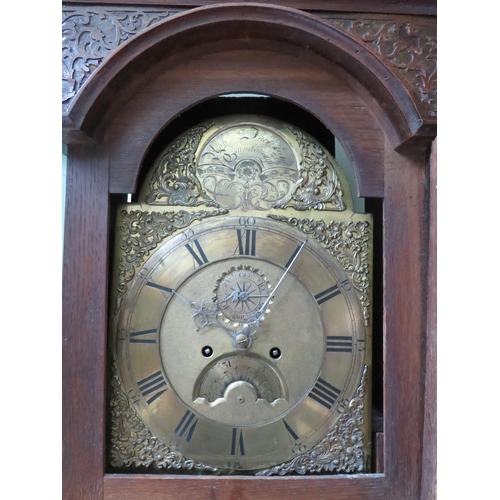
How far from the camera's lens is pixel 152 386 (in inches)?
44.2

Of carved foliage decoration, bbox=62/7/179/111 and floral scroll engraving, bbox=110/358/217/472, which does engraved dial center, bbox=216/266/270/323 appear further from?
carved foliage decoration, bbox=62/7/179/111

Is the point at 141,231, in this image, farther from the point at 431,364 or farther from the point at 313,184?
the point at 431,364

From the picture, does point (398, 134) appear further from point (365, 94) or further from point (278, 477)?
point (278, 477)

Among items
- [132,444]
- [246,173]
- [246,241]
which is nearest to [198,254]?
[246,241]

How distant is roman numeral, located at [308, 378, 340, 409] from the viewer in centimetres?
113

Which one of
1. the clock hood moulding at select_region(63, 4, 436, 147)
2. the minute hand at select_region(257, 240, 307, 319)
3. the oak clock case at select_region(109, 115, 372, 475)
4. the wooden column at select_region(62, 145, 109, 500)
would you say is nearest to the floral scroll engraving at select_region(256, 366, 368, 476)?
the oak clock case at select_region(109, 115, 372, 475)

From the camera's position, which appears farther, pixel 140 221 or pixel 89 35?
pixel 140 221

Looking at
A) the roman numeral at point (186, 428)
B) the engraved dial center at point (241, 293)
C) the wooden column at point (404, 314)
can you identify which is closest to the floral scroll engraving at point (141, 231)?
the engraved dial center at point (241, 293)

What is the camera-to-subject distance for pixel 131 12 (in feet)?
3.44

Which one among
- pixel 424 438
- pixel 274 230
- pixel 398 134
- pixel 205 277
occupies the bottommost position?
pixel 424 438

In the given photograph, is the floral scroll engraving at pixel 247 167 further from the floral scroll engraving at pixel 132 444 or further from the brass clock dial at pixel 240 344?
the floral scroll engraving at pixel 132 444

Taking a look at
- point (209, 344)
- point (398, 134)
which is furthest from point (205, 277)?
point (398, 134)
